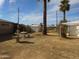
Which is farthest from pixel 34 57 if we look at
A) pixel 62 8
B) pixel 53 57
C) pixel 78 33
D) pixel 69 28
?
pixel 62 8

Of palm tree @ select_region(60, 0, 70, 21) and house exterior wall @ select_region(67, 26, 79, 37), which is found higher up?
palm tree @ select_region(60, 0, 70, 21)

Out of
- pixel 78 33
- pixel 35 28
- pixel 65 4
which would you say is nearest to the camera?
pixel 78 33

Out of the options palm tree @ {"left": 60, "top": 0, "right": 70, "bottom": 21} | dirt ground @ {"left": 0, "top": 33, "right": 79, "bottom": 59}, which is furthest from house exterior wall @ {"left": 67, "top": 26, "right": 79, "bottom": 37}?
palm tree @ {"left": 60, "top": 0, "right": 70, "bottom": 21}

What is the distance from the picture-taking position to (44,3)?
35.7 meters

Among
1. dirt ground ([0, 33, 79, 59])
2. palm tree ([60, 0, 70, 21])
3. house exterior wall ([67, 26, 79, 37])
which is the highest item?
palm tree ([60, 0, 70, 21])

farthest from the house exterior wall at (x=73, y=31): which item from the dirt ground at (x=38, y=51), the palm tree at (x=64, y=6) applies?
the palm tree at (x=64, y=6)

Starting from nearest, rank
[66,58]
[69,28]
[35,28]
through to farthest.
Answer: [66,58] → [69,28] → [35,28]

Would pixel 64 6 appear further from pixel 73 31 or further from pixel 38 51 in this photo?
pixel 38 51

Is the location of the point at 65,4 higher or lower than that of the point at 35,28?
higher

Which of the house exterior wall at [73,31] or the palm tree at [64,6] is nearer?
the house exterior wall at [73,31]

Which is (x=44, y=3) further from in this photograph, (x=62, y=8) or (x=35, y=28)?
(x=35, y=28)

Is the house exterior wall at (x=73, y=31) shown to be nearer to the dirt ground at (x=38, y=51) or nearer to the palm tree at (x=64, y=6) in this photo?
the dirt ground at (x=38, y=51)

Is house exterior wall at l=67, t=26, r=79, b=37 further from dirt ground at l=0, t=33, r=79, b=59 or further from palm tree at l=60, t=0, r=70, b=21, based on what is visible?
palm tree at l=60, t=0, r=70, b=21

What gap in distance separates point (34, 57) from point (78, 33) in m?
23.3
